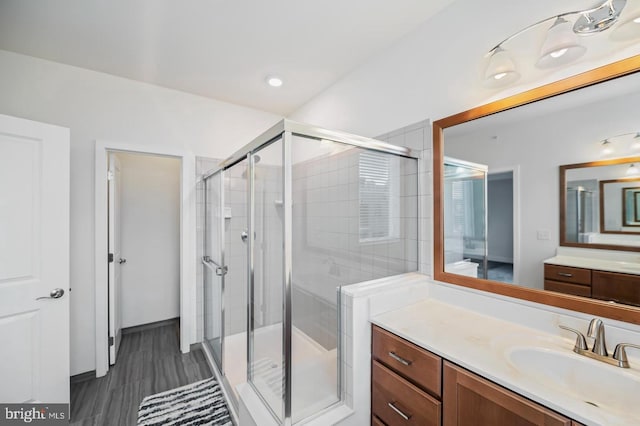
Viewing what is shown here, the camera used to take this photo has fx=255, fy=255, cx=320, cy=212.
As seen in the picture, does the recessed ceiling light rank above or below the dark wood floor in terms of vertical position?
above

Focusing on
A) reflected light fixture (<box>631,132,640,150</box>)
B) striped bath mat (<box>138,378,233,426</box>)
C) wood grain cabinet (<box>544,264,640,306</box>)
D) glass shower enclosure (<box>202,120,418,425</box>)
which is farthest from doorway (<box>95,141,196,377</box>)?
reflected light fixture (<box>631,132,640,150</box>)

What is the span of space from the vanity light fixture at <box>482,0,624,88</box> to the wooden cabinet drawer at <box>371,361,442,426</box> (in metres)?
1.55

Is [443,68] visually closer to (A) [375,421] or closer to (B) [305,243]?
(B) [305,243]

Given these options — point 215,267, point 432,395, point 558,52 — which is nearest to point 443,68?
point 558,52

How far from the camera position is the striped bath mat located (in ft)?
5.69

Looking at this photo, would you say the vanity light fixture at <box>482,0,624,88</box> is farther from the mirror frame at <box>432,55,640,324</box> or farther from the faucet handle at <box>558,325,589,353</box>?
the faucet handle at <box>558,325,589,353</box>

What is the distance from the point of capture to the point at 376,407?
1.30 m

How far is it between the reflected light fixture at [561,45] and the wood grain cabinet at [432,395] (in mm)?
1356

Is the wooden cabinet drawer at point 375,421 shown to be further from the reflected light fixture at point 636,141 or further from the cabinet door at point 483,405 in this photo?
the reflected light fixture at point 636,141

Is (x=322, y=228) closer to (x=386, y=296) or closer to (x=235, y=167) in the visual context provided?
(x=386, y=296)

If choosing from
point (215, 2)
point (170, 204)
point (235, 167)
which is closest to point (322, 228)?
point (235, 167)

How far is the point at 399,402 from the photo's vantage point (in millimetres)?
Result: 1171

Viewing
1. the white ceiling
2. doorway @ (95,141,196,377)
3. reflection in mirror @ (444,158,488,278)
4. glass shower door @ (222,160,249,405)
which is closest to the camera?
reflection in mirror @ (444,158,488,278)

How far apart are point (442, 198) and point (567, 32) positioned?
2.95ft
